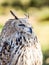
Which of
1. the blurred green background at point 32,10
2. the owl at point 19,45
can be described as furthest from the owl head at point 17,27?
the blurred green background at point 32,10

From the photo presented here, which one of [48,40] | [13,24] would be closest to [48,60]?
[48,40]

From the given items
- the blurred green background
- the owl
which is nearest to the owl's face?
the owl

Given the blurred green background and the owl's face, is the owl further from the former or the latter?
the blurred green background

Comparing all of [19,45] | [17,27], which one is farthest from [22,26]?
[19,45]

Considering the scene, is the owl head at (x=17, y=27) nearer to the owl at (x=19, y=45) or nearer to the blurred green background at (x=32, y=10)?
the owl at (x=19, y=45)

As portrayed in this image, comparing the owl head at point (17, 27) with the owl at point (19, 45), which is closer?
the owl at point (19, 45)

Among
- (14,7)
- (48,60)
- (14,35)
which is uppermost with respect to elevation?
(14,7)

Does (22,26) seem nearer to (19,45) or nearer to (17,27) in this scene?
(17,27)

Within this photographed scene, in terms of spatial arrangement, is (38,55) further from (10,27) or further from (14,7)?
(14,7)
